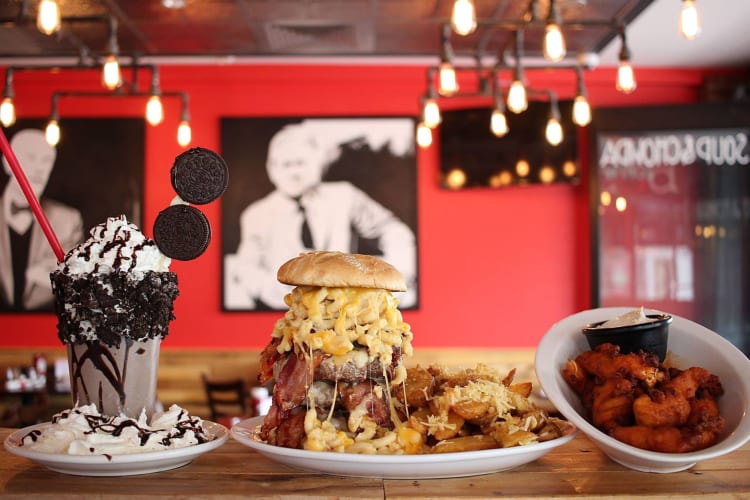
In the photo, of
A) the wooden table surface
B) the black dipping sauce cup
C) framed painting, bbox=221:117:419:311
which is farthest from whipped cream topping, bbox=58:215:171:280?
framed painting, bbox=221:117:419:311

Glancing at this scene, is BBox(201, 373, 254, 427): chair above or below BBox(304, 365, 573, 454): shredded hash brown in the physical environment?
below

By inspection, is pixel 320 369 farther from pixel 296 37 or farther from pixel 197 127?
pixel 197 127

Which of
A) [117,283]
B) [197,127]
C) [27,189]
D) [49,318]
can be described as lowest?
[49,318]

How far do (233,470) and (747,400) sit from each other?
3.48 ft

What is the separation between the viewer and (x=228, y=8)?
16.4 feet

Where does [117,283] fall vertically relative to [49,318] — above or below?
above

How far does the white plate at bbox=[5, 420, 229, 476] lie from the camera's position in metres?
1.35

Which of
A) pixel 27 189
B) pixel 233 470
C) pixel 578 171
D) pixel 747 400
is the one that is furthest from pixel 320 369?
pixel 578 171

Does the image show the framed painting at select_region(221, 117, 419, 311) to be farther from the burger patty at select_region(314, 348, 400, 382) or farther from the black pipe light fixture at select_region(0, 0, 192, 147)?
the burger patty at select_region(314, 348, 400, 382)

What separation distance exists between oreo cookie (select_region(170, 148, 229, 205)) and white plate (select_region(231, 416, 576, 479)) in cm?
54

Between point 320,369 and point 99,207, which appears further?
point 99,207

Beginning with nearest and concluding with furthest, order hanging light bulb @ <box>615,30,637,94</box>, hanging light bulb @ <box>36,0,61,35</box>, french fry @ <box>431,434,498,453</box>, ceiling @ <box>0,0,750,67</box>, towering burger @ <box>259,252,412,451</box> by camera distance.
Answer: french fry @ <box>431,434,498,453</box>
towering burger @ <box>259,252,412,451</box>
hanging light bulb @ <box>36,0,61,35</box>
hanging light bulb @ <box>615,30,637,94</box>
ceiling @ <box>0,0,750,67</box>

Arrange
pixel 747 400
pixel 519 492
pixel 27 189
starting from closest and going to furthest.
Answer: pixel 519 492
pixel 747 400
pixel 27 189

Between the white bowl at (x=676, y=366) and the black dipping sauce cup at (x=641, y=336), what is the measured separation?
4.4 inches
